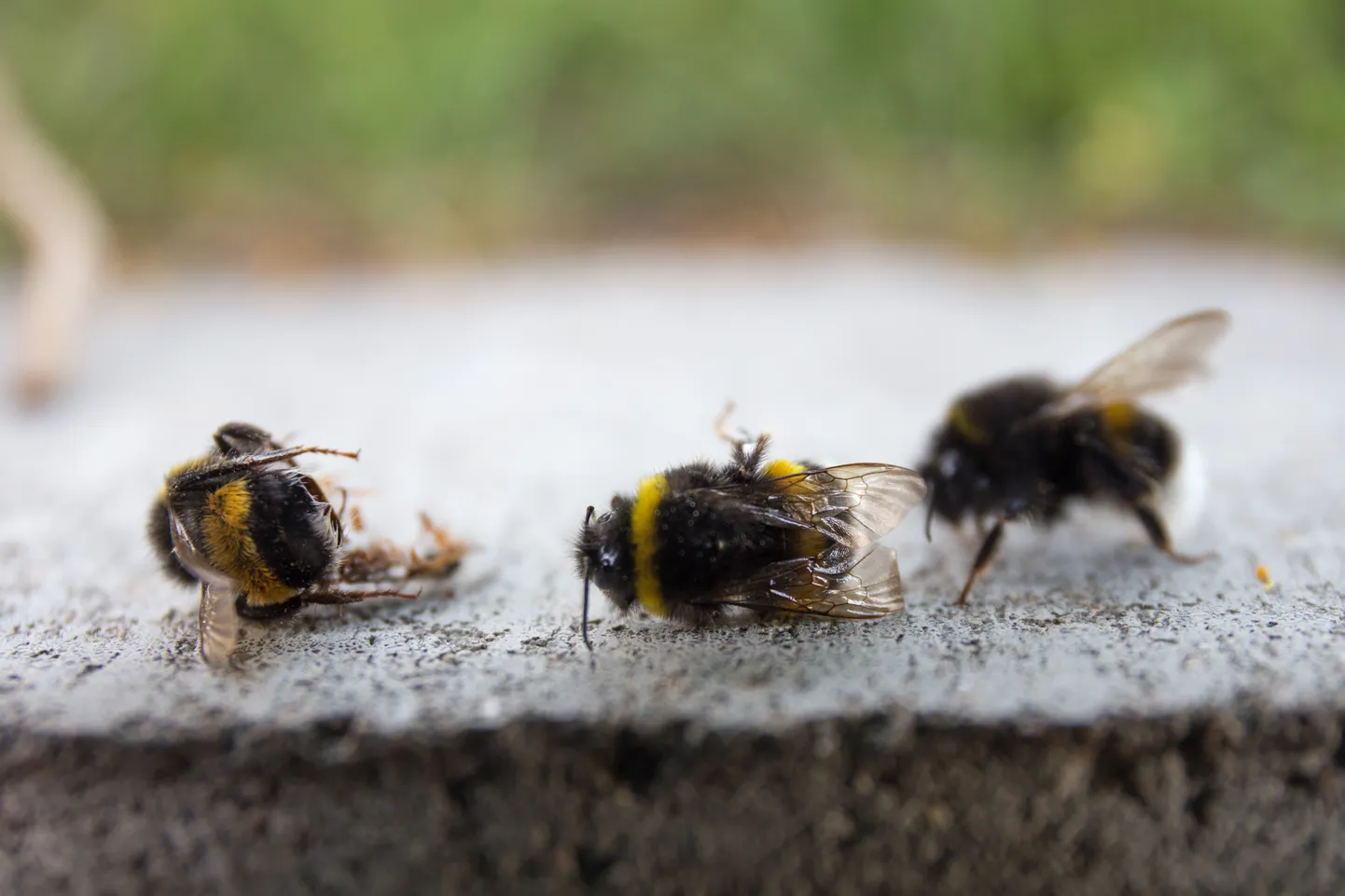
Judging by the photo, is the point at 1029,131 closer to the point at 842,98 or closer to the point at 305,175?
the point at 842,98

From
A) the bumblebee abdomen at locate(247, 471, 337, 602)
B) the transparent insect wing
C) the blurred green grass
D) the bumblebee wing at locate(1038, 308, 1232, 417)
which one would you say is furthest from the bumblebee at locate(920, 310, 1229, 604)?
the blurred green grass

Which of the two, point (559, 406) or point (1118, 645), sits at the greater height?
point (559, 406)

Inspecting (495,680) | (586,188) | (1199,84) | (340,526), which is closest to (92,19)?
(586,188)

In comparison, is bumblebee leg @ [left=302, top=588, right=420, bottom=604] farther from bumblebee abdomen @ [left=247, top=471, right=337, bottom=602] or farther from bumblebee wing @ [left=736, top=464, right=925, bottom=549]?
bumblebee wing @ [left=736, top=464, right=925, bottom=549]

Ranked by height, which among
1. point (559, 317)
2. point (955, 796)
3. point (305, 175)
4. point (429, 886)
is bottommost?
point (429, 886)

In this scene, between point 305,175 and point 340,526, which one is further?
point 305,175

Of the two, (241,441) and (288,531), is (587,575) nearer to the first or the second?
(288,531)

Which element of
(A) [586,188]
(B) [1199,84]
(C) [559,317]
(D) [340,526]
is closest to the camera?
(D) [340,526]

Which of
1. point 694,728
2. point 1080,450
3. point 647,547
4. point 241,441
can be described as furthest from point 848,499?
point 241,441
